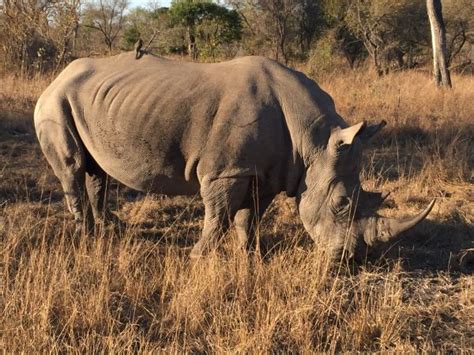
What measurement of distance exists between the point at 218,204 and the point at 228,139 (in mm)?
525

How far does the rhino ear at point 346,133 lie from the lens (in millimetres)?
3779

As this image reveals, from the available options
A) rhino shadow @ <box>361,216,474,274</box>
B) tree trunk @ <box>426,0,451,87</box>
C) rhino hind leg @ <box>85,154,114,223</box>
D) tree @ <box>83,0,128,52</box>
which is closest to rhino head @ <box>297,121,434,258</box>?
rhino shadow @ <box>361,216,474,274</box>

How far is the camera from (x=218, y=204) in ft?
13.7

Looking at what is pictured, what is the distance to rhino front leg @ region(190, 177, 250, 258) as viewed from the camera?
4.12 m

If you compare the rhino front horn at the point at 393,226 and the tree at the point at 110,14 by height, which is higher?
the tree at the point at 110,14

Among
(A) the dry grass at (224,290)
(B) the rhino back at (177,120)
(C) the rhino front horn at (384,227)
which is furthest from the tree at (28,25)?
(C) the rhino front horn at (384,227)

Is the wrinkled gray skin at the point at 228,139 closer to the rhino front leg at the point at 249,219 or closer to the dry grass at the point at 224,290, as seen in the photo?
the rhino front leg at the point at 249,219

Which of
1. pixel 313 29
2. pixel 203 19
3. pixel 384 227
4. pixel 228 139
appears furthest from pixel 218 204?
pixel 313 29

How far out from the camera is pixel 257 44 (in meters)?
24.3

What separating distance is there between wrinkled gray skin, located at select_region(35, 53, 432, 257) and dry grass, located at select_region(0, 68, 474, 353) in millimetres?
397

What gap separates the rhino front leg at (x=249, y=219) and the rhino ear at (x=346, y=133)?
0.88m

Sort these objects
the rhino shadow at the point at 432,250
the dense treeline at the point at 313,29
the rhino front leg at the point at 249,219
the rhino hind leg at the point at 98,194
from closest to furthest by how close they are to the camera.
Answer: the rhino shadow at the point at 432,250 < the rhino front leg at the point at 249,219 < the rhino hind leg at the point at 98,194 < the dense treeline at the point at 313,29

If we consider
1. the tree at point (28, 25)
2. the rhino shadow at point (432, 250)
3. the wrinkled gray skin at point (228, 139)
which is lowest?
the rhino shadow at point (432, 250)

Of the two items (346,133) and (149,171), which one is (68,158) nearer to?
(149,171)
